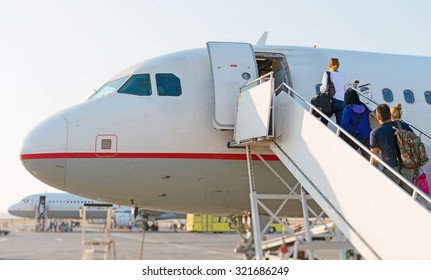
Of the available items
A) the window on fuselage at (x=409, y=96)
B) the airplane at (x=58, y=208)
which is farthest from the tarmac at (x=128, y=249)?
the airplane at (x=58, y=208)

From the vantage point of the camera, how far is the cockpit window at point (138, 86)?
1148 cm

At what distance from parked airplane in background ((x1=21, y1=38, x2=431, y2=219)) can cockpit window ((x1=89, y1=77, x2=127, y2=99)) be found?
33mm

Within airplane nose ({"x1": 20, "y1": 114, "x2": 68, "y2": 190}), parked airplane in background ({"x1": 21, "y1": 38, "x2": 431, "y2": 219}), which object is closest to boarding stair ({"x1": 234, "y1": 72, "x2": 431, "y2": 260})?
parked airplane in background ({"x1": 21, "y1": 38, "x2": 431, "y2": 219})

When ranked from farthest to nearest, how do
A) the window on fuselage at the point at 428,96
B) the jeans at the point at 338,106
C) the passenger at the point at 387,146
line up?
the window on fuselage at the point at 428,96 → the jeans at the point at 338,106 → the passenger at the point at 387,146

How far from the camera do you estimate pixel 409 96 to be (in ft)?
40.8

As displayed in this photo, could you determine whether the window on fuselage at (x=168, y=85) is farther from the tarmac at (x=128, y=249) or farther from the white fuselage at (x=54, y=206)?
the white fuselage at (x=54, y=206)

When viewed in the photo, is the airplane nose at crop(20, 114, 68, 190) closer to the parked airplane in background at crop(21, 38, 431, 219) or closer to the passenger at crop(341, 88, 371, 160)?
the parked airplane in background at crop(21, 38, 431, 219)

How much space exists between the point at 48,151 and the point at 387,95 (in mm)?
7225

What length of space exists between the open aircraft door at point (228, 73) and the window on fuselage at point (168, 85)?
0.80m
